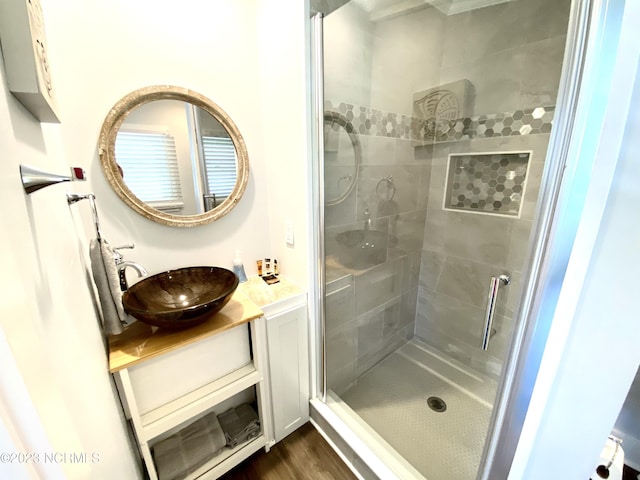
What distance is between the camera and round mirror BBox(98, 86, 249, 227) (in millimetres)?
1091

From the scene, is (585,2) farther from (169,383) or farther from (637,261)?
(169,383)

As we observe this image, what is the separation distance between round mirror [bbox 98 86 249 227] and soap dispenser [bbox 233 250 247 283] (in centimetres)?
27

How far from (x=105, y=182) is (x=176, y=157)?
315mm

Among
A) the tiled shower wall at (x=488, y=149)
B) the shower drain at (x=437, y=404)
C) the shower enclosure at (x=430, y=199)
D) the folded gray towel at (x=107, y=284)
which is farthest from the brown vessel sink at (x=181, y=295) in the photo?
the shower drain at (x=437, y=404)

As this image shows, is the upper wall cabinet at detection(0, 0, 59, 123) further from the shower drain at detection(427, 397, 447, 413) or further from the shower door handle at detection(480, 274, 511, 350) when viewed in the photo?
the shower drain at detection(427, 397, 447, 413)

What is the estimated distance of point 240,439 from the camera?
1.29 meters

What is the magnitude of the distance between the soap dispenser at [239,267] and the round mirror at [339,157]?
620 millimetres

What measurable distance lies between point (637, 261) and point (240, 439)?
1.65 meters

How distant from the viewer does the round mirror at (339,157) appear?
51.4 inches

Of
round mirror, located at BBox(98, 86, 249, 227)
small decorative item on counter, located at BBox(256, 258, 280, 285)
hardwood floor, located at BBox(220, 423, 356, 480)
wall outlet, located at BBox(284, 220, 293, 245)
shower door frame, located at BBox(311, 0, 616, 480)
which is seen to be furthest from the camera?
small decorative item on counter, located at BBox(256, 258, 280, 285)

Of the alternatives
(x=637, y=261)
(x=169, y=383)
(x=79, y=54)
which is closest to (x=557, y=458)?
(x=637, y=261)

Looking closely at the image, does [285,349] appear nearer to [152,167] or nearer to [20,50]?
[152,167]

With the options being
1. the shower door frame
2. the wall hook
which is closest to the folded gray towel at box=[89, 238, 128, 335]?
the wall hook

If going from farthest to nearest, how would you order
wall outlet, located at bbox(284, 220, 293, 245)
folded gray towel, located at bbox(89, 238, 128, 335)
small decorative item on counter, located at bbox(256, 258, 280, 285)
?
small decorative item on counter, located at bbox(256, 258, 280, 285) → wall outlet, located at bbox(284, 220, 293, 245) → folded gray towel, located at bbox(89, 238, 128, 335)
